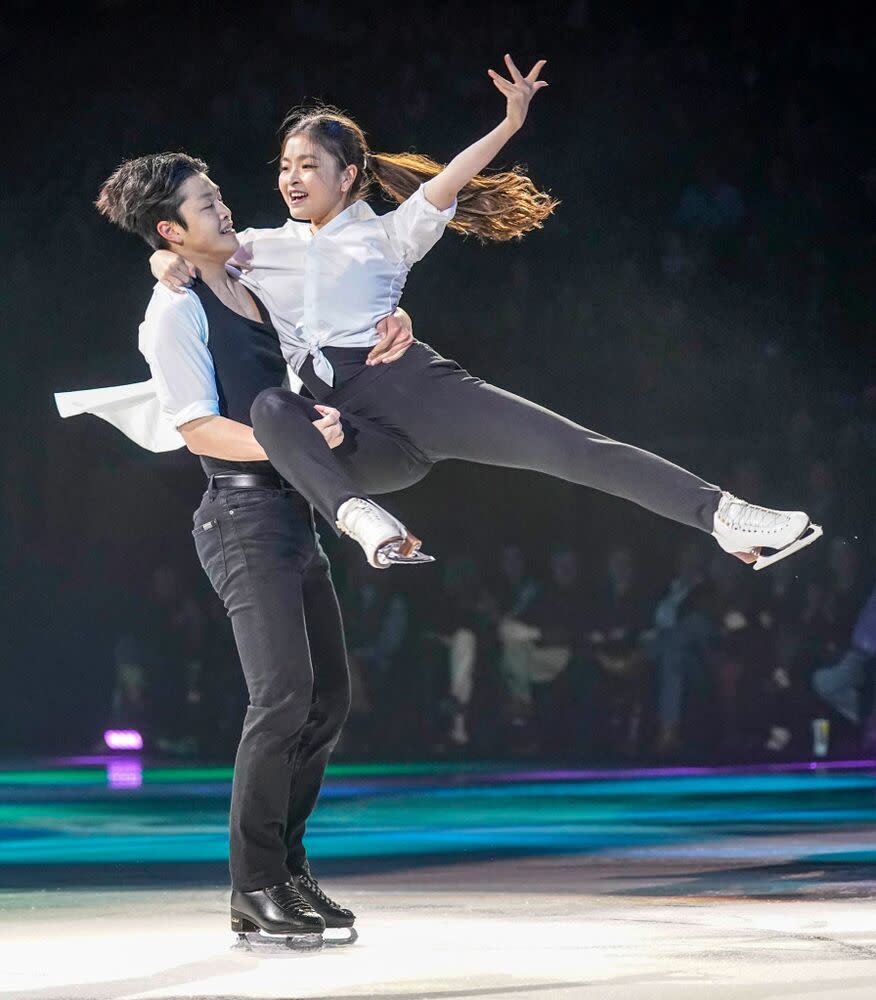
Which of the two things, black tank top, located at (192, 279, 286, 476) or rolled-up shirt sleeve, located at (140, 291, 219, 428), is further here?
black tank top, located at (192, 279, 286, 476)

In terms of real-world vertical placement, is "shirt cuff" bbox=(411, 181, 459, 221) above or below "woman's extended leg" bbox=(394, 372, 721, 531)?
above

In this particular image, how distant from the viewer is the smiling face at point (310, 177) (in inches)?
132

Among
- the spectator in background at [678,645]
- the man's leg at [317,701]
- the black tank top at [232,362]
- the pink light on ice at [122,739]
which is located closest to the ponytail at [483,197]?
the black tank top at [232,362]

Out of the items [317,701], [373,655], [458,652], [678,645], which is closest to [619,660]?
[678,645]

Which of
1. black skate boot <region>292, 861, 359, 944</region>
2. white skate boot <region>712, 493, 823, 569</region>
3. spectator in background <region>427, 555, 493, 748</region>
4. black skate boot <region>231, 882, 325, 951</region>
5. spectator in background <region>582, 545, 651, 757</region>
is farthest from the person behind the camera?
spectator in background <region>427, 555, 493, 748</region>

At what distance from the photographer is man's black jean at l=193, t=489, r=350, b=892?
317 cm

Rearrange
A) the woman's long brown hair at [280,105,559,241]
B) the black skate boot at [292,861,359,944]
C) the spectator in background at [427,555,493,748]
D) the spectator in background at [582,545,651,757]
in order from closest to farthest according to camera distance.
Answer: the black skate boot at [292,861,359,944], the woman's long brown hair at [280,105,559,241], the spectator in background at [582,545,651,757], the spectator in background at [427,555,493,748]

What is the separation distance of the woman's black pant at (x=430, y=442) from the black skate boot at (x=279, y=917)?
788mm

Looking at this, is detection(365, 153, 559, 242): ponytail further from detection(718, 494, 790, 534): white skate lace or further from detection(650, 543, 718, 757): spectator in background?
detection(650, 543, 718, 757): spectator in background

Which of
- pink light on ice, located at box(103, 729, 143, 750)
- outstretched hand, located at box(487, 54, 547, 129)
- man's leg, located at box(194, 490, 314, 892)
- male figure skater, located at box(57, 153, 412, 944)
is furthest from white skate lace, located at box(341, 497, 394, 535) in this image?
pink light on ice, located at box(103, 729, 143, 750)

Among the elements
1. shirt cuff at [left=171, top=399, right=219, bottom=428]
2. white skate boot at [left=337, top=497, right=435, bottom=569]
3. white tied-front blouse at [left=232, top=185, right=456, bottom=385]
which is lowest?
white skate boot at [left=337, top=497, right=435, bottom=569]

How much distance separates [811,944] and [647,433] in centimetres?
534

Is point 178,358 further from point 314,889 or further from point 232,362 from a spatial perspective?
point 314,889

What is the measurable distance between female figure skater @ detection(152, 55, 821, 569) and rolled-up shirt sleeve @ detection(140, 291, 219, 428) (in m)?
0.07
